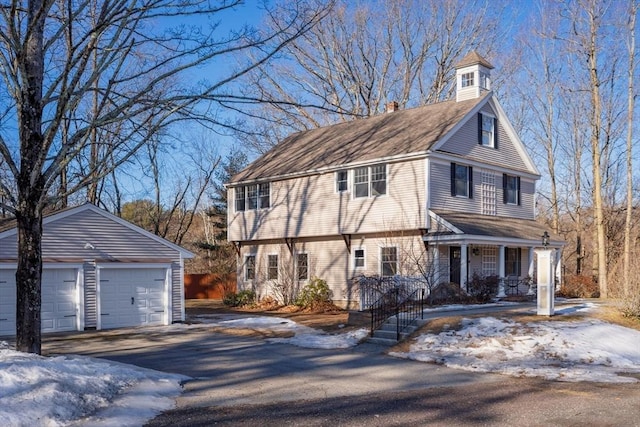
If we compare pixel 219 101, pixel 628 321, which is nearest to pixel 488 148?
pixel 628 321

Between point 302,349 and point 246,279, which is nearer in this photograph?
point 302,349

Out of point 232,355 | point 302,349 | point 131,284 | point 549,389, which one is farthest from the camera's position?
point 131,284

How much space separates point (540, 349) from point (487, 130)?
1495 cm

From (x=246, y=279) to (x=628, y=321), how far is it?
1820 cm

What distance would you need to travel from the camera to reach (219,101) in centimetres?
1077

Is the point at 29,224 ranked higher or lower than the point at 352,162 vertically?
lower

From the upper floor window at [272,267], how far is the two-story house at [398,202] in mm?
65

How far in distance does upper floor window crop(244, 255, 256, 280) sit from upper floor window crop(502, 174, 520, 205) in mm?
11646

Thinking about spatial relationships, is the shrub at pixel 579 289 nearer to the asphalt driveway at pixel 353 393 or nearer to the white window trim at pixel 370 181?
the white window trim at pixel 370 181

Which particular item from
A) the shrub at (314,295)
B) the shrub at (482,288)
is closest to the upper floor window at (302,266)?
the shrub at (314,295)

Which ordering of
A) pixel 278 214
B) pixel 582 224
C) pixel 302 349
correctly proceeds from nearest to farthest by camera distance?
pixel 302 349
pixel 278 214
pixel 582 224

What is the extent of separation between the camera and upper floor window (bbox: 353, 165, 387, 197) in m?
24.5

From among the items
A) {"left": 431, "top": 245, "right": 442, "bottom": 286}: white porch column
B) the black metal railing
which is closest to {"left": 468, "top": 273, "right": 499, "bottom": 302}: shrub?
{"left": 431, "top": 245, "right": 442, "bottom": 286}: white porch column

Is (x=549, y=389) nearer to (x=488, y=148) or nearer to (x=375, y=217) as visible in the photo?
(x=375, y=217)
